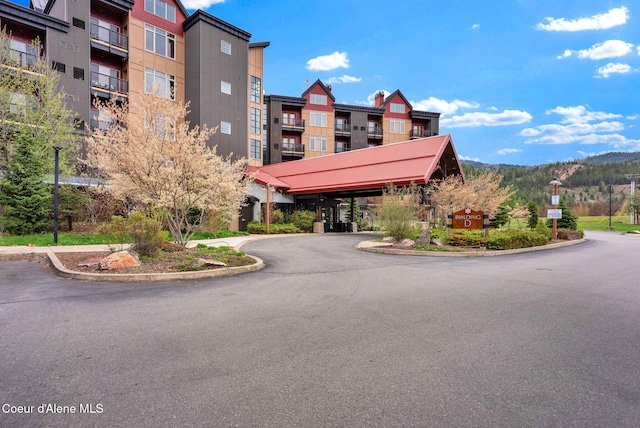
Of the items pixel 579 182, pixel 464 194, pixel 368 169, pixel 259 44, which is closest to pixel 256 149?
pixel 259 44

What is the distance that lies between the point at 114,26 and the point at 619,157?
218 metres

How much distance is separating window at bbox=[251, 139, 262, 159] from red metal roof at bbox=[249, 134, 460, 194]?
4.88 metres

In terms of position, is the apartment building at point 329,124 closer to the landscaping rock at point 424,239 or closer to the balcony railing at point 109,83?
the balcony railing at point 109,83

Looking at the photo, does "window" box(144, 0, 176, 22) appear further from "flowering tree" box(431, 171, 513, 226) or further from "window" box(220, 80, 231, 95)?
"flowering tree" box(431, 171, 513, 226)

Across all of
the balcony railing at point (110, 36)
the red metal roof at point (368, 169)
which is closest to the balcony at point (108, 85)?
the balcony railing at point (110, 36)

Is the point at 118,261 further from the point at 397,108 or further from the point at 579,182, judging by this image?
the point at 579,182

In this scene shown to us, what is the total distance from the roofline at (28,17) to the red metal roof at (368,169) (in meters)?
16.3

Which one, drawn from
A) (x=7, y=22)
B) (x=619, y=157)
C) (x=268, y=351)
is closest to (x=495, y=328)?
(x=268, y=351)

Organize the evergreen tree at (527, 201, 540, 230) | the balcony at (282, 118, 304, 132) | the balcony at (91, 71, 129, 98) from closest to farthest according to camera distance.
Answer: the balcony at (91, 71, 129, 98) < the evergreen tree at (527, 201, 540, 230) < the balcony at (282, 118, 304, 132)

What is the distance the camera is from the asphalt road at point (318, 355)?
9.04 ft

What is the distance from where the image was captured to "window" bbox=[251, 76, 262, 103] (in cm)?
3594

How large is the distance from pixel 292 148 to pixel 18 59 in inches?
1119

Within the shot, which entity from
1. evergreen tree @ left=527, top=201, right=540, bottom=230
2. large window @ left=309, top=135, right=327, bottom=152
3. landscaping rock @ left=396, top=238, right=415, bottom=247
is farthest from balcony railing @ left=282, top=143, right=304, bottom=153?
landscaping rock @ left=396, top=238, right=415, bottom=247

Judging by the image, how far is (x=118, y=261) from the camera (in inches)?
345
